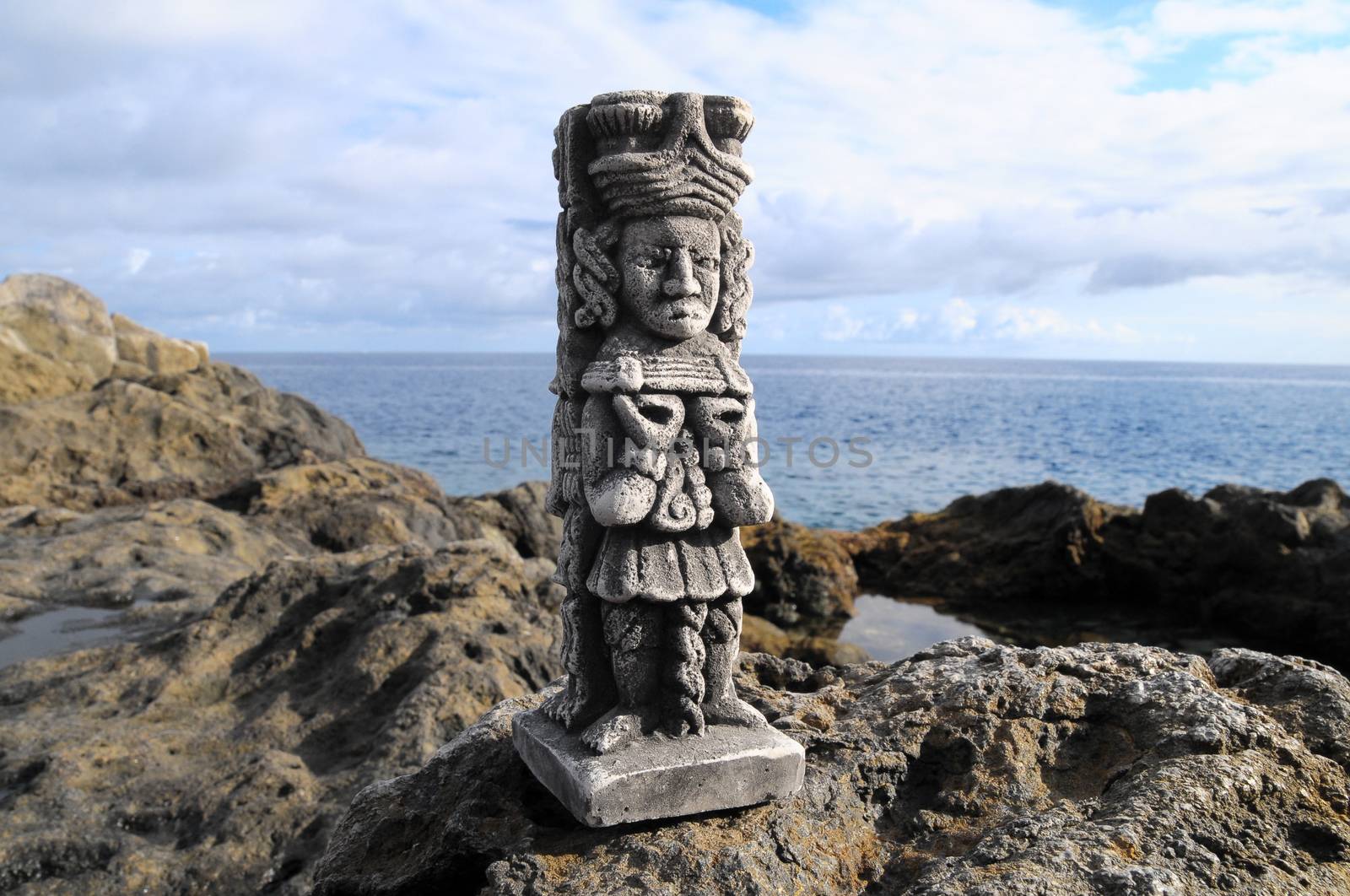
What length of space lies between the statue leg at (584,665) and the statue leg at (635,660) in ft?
0.29

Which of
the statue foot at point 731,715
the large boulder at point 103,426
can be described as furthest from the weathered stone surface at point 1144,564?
the statue foot at point 731,715

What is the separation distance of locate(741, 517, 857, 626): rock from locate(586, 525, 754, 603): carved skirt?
9133mm

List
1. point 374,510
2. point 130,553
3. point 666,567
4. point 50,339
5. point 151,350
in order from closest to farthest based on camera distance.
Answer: point 666,567, point 130,553, point 374,510, point 50,339, point 151,350

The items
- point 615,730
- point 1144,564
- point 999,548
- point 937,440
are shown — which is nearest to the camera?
point 615,730

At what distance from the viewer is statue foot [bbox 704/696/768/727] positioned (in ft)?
12.6

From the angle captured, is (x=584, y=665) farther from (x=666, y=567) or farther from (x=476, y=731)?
(x=476, y=731)

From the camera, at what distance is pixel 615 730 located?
361 centimetres

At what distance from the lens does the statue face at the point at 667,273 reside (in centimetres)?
379

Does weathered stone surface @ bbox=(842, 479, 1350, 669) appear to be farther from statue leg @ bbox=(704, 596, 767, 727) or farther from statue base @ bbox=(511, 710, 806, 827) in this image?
statue base @ bbox=(511, 710, 806, 827)

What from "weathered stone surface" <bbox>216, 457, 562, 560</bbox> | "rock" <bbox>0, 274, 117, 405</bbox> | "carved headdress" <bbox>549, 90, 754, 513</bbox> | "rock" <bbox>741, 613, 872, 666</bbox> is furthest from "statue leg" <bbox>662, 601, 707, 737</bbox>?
"rock" <bbox>0, 274, 117, 405</bbox>

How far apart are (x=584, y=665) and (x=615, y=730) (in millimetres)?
324

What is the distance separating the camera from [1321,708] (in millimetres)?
3861

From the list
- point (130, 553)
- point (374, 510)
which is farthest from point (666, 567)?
point (374, 510)

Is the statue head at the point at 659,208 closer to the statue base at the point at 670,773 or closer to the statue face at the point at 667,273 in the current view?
the statue face at the point at 667,273
